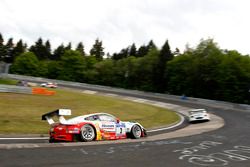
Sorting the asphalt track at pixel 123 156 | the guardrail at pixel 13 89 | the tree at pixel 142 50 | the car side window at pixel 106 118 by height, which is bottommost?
the asphalt track at pixel 123 156

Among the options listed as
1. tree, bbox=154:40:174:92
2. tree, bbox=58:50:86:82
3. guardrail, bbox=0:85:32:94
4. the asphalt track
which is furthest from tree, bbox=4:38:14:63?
the asphalt track

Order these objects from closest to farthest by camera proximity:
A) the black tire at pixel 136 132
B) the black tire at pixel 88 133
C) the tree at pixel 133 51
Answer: the black tire at pixel 88 133 → the black tire at pixel 136 132 → the tree at pixel 133 51

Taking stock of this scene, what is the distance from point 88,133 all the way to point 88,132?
39 millimetres

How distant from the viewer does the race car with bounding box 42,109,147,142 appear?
44.3ft

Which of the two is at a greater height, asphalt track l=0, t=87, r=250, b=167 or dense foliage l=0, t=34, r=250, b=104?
dense foliage l=0, t=34, r=250, b=104

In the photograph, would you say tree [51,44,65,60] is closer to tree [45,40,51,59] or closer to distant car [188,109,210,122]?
tree [45,40,51,59]

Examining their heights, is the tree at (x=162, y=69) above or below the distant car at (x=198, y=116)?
above

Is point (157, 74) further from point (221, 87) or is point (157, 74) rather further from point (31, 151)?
point (31, 151)

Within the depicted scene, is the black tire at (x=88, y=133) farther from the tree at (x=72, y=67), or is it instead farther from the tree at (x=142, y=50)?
the tree at (x=142, y=50)

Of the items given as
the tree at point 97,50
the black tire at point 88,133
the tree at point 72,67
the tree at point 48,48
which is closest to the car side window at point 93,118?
the black tire at point 88,133

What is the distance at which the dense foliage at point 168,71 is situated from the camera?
57.8 metres

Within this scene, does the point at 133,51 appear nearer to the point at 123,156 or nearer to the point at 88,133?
the point at 88,133

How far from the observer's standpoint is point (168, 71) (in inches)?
2771

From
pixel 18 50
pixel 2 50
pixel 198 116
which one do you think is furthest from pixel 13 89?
pixel 2 50
